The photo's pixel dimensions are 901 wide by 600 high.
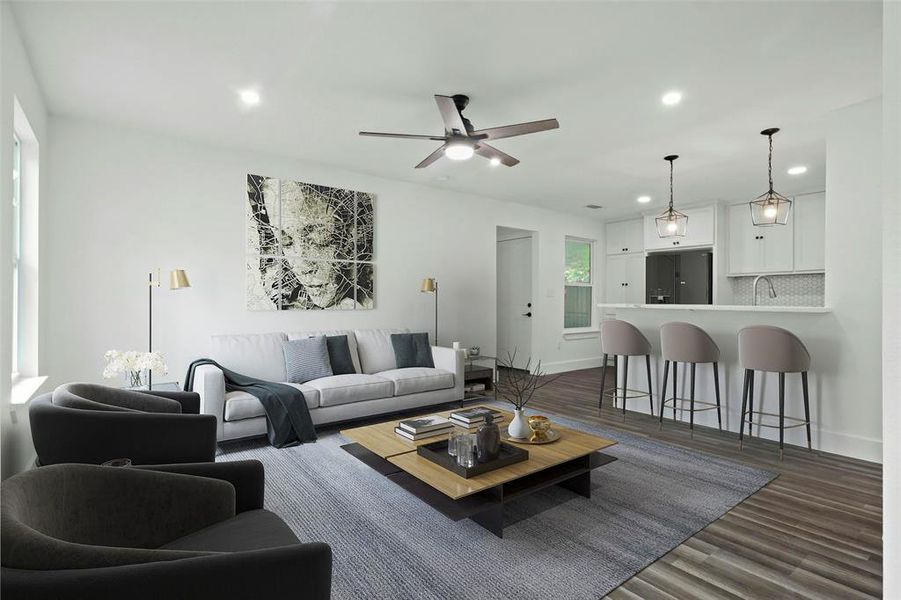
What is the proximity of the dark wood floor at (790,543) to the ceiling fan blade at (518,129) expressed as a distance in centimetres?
247

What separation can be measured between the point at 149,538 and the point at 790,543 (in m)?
2.71

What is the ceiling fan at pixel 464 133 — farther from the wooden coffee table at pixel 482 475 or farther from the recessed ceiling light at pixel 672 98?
the wooden coffee table at pixel 482 475

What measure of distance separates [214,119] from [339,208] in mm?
1577

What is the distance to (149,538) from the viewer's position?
137 cm

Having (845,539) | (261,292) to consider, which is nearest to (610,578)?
(845,539)

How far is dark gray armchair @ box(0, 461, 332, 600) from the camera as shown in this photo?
891 millimetres

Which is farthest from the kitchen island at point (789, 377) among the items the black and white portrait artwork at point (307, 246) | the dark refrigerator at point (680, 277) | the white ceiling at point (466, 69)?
the black and white portrait artwork at point (307, 246)

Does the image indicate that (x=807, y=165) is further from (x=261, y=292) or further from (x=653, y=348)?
(x=261, y=292)

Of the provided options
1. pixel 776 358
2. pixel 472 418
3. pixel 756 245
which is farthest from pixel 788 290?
pixel 472 418

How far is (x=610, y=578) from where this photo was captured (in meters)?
1.91

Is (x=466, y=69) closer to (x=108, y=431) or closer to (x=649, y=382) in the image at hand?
(x=108, y=431)

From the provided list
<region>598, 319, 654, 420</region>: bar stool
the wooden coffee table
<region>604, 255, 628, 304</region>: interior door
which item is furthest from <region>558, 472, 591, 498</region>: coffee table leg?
<region>604, 255, 628, 304</region>: interior door

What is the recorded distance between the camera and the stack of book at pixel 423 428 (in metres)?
2.77

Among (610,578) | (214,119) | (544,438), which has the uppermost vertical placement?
(214,119)
